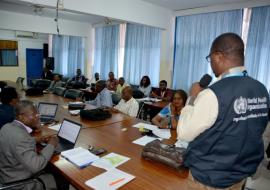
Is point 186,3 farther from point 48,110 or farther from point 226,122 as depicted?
point 226,122

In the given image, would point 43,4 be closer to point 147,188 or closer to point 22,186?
point 22,186

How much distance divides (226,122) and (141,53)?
6.42 m

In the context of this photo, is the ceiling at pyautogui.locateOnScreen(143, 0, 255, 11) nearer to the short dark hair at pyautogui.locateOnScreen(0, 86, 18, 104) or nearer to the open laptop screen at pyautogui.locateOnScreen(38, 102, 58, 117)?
the open laptop screen at pyautogui.locateOnScreen(38, 102, 58, 117)

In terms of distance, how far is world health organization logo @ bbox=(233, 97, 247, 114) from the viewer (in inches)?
43.2

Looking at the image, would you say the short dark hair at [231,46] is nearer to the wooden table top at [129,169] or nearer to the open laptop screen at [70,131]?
the wooden table top at [129,169]

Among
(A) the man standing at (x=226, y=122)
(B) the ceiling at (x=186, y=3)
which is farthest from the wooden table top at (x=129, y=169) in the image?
(B) the ceiling at (x=186, y=3)

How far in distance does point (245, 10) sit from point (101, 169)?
5.13m

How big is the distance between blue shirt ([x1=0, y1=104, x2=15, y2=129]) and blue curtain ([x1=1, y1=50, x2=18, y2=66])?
840cm

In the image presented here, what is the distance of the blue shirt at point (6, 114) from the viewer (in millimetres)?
2590

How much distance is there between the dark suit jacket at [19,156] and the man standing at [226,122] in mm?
1161

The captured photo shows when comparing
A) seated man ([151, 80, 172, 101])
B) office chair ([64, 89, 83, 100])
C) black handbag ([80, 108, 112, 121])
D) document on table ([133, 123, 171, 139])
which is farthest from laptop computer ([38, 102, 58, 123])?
seated man ([151, 80, 172, 101])

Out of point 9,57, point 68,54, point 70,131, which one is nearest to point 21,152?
point 70,131

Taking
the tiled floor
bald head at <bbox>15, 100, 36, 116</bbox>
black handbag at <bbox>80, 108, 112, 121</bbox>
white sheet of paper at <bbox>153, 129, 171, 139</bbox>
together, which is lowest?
the tiled floor

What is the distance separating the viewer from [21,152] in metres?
1.68
